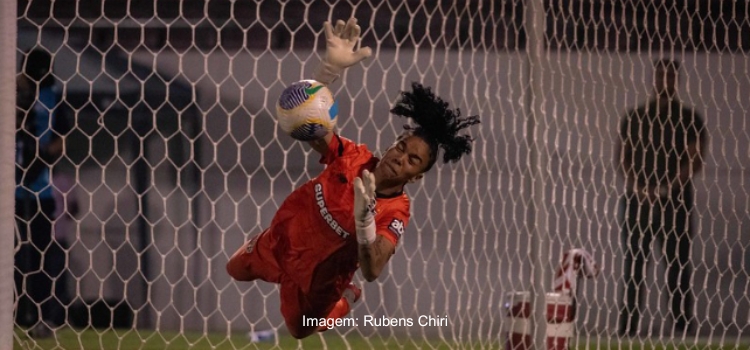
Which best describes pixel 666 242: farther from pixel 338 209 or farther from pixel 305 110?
pixel 305 110

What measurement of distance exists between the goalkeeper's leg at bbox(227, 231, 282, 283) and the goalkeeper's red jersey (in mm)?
25

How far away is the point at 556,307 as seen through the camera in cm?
381

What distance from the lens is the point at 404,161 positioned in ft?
9.70

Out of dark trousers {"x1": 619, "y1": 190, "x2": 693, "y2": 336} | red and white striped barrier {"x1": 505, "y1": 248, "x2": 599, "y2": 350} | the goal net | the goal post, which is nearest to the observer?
the goal post

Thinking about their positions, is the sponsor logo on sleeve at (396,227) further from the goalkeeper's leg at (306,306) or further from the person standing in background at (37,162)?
the person standing in background at (37,162)

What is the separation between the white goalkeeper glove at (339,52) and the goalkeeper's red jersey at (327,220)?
239 millimetres

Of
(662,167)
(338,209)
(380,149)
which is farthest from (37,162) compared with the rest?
(662,167)

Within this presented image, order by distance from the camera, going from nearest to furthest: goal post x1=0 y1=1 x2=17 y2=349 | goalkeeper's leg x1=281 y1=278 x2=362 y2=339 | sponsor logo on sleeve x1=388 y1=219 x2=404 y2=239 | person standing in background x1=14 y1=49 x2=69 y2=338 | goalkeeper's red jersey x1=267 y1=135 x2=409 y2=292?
goal post x1=0 y1=1 x2=17 y2=349, sponsor logo on sleeve x1=388 y1=219 x2=404 y2=239, goalkeeper's red jersey x1=267 y1=135 x2=409 y2=292, goalkeeper's leg x1=281 y1=278 x2=362 y2=339, person standing in background x1=14 y1=49 x2=69 y2=338

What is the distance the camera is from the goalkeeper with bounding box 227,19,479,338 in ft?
9.78

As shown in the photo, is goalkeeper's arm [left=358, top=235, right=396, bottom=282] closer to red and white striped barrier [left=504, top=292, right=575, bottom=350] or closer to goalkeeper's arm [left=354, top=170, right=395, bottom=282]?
goalkeeper's arm [left=354, top=170, right=395, bottom=282]

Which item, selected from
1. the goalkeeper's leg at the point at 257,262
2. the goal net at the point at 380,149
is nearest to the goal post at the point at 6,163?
the goalkeeper's leg at the point at 257,262

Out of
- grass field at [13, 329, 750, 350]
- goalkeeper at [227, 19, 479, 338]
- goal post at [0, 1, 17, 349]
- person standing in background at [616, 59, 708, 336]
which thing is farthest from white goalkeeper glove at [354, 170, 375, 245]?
person standing in background at [616, 59, 708, 336]

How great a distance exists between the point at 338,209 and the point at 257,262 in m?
0.37

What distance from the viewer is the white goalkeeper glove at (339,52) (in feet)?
9.77
